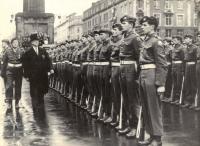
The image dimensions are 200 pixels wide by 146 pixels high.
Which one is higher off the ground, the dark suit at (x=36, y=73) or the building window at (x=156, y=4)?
the building window at (x=156, y=4)

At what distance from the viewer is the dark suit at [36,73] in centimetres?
1132

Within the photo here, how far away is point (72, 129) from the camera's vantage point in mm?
9641

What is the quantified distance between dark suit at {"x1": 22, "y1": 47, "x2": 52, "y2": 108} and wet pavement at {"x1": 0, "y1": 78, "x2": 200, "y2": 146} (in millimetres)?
498

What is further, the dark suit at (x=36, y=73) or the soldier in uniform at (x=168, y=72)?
the soldier in uniform at (x=168, y=72)

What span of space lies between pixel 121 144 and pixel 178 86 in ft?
22.8

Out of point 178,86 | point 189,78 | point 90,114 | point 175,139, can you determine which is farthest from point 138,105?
point 178,86

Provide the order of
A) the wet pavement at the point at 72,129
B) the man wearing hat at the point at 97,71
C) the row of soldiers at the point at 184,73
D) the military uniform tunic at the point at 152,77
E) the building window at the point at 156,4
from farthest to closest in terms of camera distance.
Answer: the building window at the point at 156,4
the row of soldiers at the point at 184,73
the man wearing hat at the point at 97,71
the wet pavement at the point at 72,129
the military uniform tunic at the point at 152,77

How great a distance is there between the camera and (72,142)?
8117 millimetres

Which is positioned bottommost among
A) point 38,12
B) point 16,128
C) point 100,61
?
point 16,128

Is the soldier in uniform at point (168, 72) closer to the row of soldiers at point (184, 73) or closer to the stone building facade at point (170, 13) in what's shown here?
the row of soldiers at point (184, 73)

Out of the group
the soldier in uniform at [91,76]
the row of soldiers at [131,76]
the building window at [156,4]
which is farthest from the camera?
the building window at [156,4]

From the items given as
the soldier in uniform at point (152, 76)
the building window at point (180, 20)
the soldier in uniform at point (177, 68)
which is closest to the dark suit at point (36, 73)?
the soldier in uniform at point (152, 76)

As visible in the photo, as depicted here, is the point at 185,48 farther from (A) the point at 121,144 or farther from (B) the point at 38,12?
(B) the point at 38,12

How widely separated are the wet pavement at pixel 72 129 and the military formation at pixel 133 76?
1.11ft
